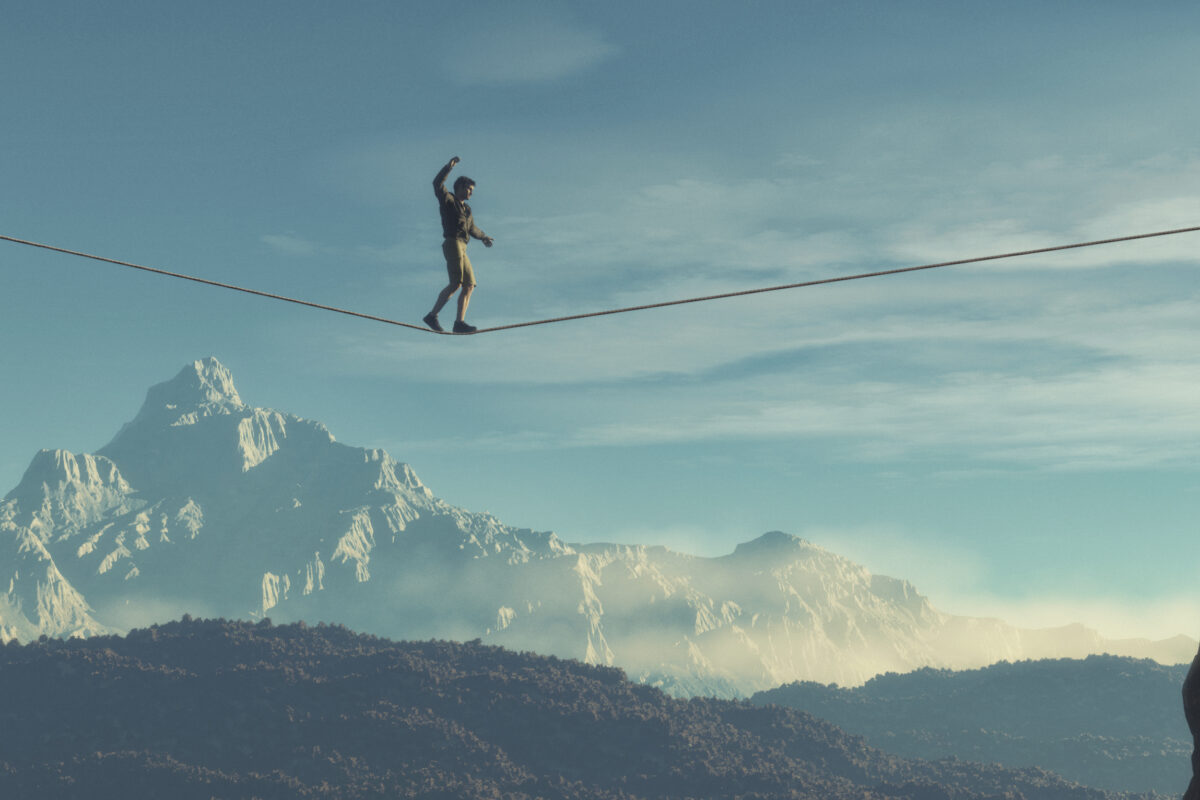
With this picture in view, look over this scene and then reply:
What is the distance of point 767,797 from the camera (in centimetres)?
18650

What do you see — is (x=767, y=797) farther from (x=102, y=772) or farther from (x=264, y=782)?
(x=102, y=772)

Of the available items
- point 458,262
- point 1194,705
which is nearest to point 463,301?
point 458,262

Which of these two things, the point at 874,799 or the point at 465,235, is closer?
the point at 465,235

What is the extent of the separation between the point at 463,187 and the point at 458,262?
1454 millimetres

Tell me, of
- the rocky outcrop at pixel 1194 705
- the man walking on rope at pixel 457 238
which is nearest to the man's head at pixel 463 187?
the man walking on rope at pixel 457 238

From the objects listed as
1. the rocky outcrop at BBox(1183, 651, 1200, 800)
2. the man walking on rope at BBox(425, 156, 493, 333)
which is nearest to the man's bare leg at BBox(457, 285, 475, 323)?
the man walking on rope at BBox(425, 156, 493, 333)

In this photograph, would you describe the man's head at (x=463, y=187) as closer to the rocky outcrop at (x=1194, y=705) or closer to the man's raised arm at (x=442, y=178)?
the man's raised arm at (x=442, y=178)

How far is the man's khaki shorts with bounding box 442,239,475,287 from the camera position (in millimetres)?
20719

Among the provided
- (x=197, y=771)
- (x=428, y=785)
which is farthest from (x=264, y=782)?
(x=428, y=785)

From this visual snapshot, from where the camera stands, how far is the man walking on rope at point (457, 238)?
66.3 feet

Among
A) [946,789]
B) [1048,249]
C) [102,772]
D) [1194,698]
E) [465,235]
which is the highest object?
[465,235]

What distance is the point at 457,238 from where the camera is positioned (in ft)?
67.6

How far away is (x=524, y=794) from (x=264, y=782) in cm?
4479

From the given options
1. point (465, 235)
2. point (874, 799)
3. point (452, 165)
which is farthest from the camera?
point (874, 799)
